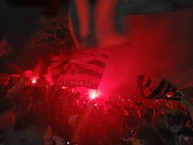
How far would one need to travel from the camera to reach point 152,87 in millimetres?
3287

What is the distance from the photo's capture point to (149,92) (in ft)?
11.1

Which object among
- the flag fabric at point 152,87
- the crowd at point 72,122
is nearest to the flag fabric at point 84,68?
the flag fabric at point 152,87

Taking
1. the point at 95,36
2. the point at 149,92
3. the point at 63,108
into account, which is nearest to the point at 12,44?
the point at 63,108

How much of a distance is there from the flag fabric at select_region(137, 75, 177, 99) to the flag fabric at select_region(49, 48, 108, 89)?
541 mm

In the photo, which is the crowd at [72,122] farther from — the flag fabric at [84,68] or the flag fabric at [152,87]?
the flag fabric at [84,68]

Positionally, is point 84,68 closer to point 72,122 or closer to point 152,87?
point 152,87

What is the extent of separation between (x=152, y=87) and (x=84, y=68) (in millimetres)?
940

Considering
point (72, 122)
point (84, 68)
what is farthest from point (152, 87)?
point (72, 122)

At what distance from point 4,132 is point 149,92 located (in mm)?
2383

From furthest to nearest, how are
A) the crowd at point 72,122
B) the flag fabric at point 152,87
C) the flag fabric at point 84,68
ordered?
the crowd at point 72,122 < the flag fabric at point 152,87 < the flag fabric at point 84,68

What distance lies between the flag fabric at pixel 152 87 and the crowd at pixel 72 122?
638 mm

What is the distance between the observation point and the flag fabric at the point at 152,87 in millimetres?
3064

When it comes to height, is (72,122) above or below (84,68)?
below

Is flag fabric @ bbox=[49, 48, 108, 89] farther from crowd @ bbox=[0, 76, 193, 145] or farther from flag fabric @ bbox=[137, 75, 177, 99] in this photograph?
crowd @ bbox=[0, 76, 193, 145]
